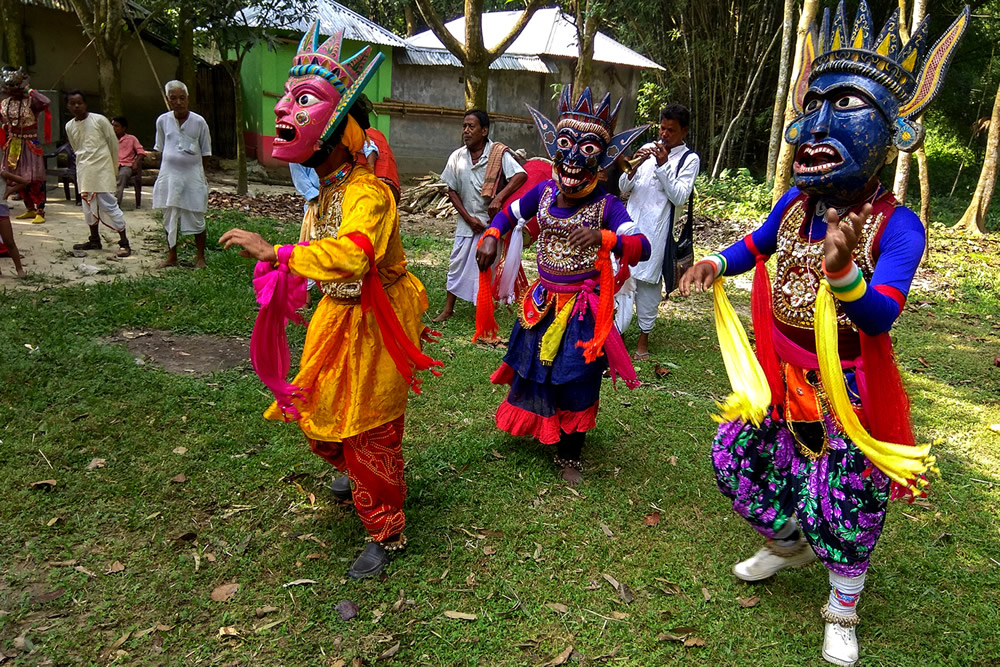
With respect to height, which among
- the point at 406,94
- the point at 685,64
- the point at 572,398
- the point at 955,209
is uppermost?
the point at 685,64

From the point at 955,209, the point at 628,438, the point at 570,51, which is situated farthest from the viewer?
the point at 570,51

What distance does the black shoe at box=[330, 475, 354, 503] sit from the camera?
3789 millimetres

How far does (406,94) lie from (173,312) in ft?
42.7

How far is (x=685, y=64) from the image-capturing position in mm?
19094

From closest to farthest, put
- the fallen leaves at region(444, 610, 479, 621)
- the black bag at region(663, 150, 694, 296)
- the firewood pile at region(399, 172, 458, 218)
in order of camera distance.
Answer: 1. the fallen leaves at region(444, 610, 479, 621)
2. the black bag at region(663, 150, 694, 296)
3. the firewood pile at region(399, 172, 458, 218)

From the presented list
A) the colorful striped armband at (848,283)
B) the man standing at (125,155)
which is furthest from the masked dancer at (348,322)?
the man standing at (125,155)

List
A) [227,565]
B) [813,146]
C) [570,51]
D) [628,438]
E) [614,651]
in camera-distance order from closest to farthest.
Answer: [813,146]
[614,651]
[227,565]
[628,438]
[570,51]

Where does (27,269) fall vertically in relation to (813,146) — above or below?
below

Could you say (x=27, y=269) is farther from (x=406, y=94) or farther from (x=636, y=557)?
(x=406, y=94)

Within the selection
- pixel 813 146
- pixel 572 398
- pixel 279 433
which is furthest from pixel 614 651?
pixel 279 433

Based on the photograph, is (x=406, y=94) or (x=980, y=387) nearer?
(x=980, y=387)

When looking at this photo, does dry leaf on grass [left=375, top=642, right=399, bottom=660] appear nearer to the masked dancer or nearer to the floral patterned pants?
the masked dancer

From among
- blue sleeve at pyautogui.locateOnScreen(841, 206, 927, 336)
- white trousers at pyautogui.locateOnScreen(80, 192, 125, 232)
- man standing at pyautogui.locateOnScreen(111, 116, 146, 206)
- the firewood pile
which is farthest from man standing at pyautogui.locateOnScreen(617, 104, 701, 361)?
man standing at pyautogui.locateOnScreen(111, 116, 146, 206)

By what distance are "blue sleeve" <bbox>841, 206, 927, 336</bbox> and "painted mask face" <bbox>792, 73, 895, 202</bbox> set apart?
22 cm
